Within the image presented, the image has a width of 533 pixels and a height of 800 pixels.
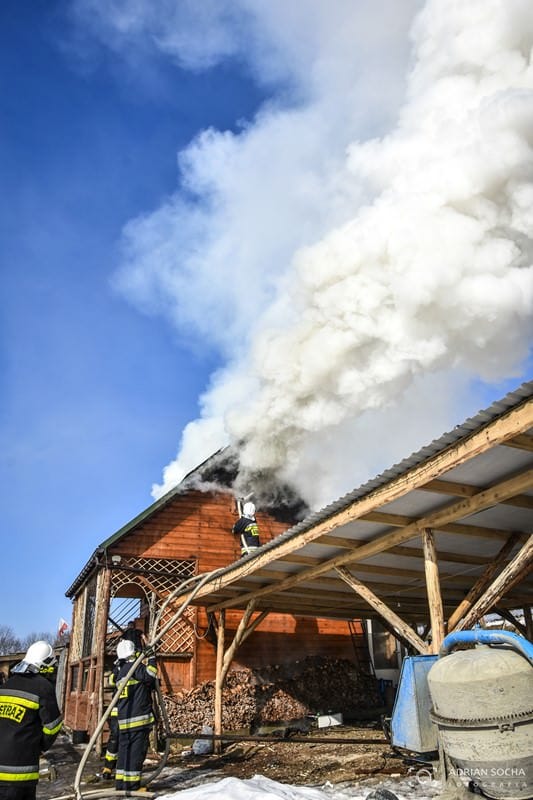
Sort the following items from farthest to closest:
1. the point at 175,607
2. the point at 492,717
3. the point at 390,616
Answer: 1. the point at 175,607
2. the point at 390,616
3. the point at 492,717

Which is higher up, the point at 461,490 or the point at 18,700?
the point at 461,490

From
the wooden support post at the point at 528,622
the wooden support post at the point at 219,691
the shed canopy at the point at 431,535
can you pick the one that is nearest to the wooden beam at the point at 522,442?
the shed canopy at the point at 431,535

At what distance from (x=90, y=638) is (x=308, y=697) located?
5.30 metres

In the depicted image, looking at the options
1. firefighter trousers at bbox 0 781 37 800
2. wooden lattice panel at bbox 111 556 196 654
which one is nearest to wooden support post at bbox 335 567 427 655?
firefighter trousers at bbox 0 781 37 800

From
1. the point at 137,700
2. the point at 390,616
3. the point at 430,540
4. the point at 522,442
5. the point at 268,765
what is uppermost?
the point at 522,442

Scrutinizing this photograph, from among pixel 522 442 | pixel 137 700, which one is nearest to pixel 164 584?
pixel 137 700

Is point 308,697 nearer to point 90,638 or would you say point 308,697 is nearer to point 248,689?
point 248,689

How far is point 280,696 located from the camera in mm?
12742

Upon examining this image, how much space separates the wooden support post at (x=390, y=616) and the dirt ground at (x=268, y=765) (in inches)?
63.3

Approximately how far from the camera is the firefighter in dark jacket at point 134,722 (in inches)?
271

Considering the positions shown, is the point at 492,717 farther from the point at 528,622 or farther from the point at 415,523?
the point at 528,622

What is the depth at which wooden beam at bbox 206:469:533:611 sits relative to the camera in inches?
214

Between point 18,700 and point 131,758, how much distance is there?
9.41ft

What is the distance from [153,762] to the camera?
31.4 ft
